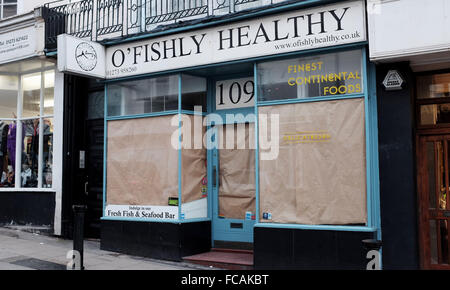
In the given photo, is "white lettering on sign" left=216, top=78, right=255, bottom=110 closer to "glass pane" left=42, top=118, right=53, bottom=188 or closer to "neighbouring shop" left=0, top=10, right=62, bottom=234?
"neighbouring shop" left=0, top=10, right=62, bottom=234

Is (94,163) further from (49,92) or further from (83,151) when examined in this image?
(49,92)

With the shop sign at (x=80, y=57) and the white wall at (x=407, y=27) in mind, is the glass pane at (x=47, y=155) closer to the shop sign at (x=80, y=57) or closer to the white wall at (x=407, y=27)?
the shop sign at (x=80, y=57)

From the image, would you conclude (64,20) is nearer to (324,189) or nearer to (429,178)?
(324,189)

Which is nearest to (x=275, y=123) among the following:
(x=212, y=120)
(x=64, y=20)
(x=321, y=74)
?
(x=321, y=74)

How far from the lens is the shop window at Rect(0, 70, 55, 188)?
11.4 m

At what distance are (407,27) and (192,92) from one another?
13.7 feet

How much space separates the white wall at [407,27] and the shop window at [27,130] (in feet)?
26.0

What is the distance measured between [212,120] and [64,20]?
4.57 m

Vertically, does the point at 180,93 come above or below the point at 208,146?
above

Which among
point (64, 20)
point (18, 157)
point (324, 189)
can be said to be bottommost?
point (324, 189)

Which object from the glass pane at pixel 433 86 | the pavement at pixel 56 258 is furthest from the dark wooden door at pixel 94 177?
the glass pane at pixel 433 86

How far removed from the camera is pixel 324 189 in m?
7.33

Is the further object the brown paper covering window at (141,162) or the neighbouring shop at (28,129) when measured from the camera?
the neighbouring shop at (28,129)

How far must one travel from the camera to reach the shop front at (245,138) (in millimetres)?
7188
